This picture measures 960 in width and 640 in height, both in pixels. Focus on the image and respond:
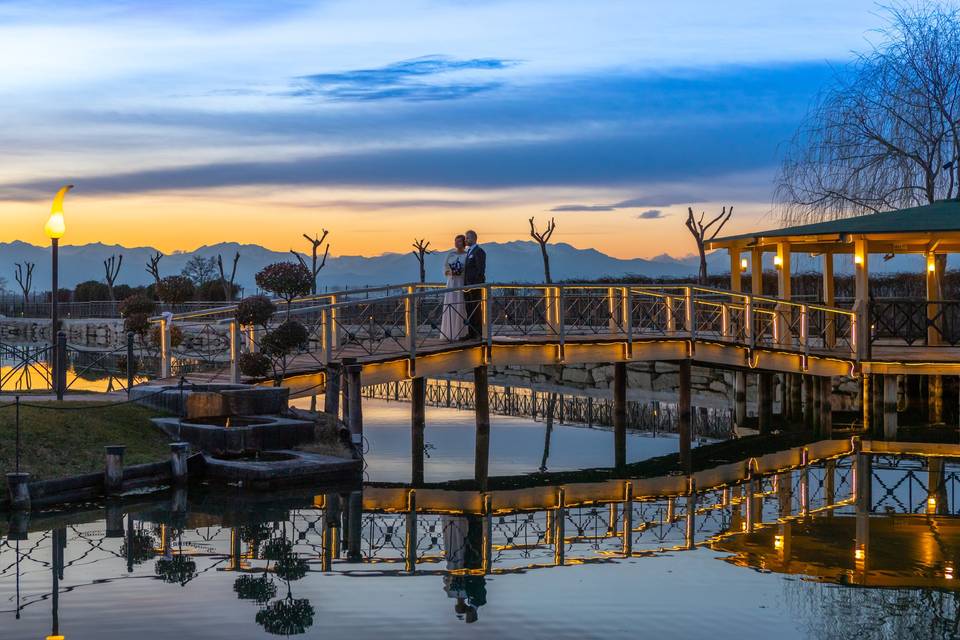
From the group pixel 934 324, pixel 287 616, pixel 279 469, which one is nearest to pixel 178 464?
pixel 279 469

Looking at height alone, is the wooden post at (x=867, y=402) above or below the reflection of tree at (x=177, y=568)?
above

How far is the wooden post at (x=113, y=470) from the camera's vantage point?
45.0ft

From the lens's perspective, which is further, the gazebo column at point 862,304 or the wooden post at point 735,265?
the wooden post at point 735,265

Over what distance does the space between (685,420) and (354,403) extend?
6.33m

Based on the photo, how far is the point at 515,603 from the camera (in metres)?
10.1

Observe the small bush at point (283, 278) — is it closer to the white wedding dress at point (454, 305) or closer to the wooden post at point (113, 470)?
the white wedding dress at point (454, 305)

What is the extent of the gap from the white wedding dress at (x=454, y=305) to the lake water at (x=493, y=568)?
Result: 14.2 ft

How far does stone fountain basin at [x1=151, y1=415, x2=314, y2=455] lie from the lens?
50.2 ft

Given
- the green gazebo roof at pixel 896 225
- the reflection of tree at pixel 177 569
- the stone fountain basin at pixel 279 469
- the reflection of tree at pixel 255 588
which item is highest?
the green gazebo roof at pixel 896 225

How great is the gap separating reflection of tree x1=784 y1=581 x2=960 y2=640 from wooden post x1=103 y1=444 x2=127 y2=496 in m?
7.49

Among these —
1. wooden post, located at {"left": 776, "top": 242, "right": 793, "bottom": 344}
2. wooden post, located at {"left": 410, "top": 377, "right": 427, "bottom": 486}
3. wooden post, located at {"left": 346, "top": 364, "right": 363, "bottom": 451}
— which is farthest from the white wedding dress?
wooden post, located at {"left": 776, "top": 242, "right": 793, "bottom": 344}

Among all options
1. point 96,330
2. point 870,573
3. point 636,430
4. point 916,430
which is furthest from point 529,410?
point 96,330

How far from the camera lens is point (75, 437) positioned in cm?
1463

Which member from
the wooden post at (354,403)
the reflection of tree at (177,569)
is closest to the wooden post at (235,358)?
the wooden post at (354,403)
